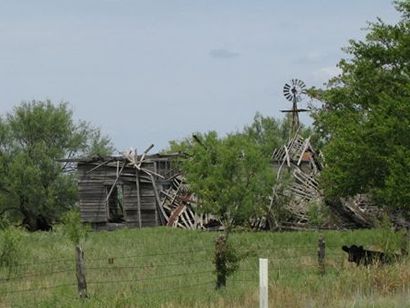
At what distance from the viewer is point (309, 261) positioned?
18.1m

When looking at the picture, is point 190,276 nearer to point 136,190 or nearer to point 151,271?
point 151,271

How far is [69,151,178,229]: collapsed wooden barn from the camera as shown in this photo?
131ft

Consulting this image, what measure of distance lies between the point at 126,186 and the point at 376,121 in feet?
66.8

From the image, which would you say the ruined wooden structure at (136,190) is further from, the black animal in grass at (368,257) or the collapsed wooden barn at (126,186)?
the black animal in grass at (368,257)

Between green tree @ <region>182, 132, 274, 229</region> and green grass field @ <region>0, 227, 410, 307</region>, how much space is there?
3.24 metres

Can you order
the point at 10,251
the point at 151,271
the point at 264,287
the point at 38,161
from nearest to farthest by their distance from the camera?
the point at 264,287 < the point at 151,271 < the point at 10,251 < the point at 38,161

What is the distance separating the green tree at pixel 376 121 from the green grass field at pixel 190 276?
2.22 m

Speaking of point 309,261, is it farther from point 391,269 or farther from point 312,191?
point 312,191

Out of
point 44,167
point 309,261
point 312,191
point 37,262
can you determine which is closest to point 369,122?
point 309,261

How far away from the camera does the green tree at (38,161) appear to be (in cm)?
4762

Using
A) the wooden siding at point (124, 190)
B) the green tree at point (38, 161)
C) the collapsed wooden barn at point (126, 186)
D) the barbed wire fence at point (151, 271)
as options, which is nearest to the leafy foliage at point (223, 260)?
the barbed wire fence at point (151, 271)

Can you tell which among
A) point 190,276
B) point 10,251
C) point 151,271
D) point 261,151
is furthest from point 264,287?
point 261,151

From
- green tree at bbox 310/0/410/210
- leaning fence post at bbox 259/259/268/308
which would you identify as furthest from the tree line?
leaning fence post at bbox 259/259/268/308

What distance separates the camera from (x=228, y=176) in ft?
103
